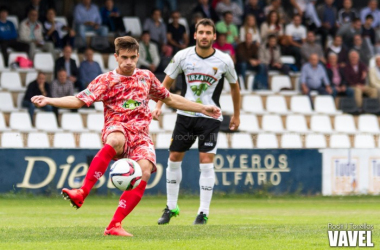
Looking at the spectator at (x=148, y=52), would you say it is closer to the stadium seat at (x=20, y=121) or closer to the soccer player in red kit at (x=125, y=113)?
the stadium seat at (x=20, y=121)

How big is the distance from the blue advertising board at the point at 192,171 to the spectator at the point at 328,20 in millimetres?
7106

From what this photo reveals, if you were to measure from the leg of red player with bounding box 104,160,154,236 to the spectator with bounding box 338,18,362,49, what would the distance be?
1501 cm

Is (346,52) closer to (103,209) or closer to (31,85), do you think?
(31,85)

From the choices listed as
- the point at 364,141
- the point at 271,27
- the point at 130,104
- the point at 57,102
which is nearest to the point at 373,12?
the point at 271,27

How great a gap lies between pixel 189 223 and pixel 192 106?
7.65ft

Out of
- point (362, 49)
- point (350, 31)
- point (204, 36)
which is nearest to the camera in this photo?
point (204, 36)

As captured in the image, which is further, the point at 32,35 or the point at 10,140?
the point at 32,35

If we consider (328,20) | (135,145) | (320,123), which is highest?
(328,20)

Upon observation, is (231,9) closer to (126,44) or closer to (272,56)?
(272,56)

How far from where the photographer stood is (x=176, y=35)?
20312 mm

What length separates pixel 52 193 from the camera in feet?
49.4

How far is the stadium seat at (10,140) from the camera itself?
15.6 m

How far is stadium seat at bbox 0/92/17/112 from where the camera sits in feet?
56.6

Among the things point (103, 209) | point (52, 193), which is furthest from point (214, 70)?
point (52, 193)
